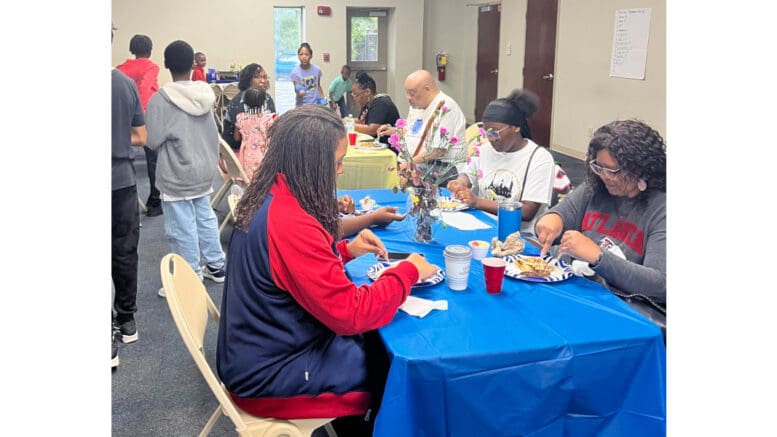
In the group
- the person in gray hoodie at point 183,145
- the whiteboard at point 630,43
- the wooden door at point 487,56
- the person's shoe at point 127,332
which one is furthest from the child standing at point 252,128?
the wooden door at point 487,56

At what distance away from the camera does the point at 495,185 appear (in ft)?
9.15

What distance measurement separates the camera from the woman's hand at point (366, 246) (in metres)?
1.91

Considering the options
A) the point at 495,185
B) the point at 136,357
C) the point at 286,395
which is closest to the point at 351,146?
the point at 495,185

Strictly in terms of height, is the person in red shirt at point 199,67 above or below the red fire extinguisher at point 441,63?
below

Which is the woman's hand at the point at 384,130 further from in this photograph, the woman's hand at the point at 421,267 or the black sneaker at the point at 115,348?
the woman's hand at the point at 421,267

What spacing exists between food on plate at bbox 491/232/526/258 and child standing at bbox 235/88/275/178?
215 cm

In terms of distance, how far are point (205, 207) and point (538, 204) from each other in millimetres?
1805

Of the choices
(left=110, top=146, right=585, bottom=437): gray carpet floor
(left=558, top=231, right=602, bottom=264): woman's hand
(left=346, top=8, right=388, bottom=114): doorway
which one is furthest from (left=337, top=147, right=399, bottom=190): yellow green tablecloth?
(left=346, top=8, right=388, bottom=114): doorway

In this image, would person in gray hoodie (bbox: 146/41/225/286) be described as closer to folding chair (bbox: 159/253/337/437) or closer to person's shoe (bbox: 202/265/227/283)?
person's shoe (bbox: 202/265/227/283)

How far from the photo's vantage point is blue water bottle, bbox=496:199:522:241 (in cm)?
210

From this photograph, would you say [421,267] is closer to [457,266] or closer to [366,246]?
[457,266]

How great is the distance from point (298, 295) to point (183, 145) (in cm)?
190

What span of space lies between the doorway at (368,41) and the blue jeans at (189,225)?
7984 mm

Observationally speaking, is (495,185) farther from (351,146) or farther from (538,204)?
(351,146)
